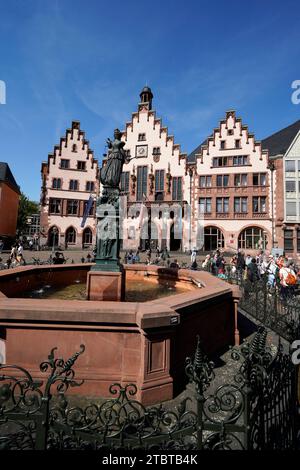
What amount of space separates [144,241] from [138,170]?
10933 mm

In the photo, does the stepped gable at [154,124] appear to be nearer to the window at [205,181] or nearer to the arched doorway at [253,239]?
the window at [205,181]

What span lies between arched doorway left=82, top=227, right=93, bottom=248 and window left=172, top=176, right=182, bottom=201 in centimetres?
1429

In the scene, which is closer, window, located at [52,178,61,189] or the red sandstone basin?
the red sandstone basin

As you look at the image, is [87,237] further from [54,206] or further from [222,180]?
[222,180]

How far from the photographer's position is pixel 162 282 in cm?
1062

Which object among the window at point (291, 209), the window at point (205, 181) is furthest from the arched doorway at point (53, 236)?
the window at point (291, 209)

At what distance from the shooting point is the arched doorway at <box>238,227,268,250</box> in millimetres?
32431

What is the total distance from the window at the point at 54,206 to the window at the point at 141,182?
1235cm

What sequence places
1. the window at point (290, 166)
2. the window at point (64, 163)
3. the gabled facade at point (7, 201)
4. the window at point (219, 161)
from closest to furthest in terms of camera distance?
the window at point (290, 166), the window at point (219, 161), the gabled facade at point (7, 201), the window at point (64, 163)

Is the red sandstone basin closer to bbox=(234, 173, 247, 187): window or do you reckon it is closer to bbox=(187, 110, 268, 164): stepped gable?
bbox=(234, 173, 247, 187): window

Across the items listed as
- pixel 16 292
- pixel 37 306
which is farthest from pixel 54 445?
pixel 16 292

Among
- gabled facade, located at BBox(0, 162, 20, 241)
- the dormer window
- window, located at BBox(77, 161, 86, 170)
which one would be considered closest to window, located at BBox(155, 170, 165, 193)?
the dormer window

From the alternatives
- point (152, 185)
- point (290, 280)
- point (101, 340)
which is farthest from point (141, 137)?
point (101, 340)

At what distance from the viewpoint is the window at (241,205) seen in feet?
110
